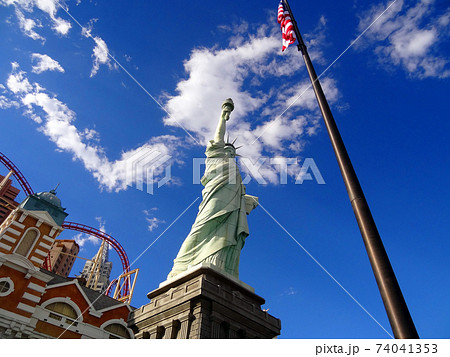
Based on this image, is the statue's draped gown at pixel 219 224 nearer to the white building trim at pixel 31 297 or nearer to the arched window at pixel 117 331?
the white building trim at pixel 31 297

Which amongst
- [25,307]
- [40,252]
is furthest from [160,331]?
[40,252]

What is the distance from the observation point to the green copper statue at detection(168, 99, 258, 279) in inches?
660

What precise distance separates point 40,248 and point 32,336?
5855 millimetres

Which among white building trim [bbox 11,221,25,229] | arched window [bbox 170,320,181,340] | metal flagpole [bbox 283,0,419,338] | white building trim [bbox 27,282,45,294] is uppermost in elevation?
white building trim [bbox 11,221,25,229]

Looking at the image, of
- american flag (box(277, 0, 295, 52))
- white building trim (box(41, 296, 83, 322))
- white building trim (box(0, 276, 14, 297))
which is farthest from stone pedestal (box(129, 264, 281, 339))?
white building trim (box(41, 296, 83, 322))

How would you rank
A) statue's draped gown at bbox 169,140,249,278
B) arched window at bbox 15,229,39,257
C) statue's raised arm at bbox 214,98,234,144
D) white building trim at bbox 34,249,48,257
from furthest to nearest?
white building trim at bbox 34,249,48,257 → arched window at bbox 15,229,39,257 → statue's raised arm at bbox 214,98,234,144 → statue's draped gown at bbox 169,140,249,278

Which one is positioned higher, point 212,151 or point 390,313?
point 212,151

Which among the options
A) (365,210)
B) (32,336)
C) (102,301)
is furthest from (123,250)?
(365,210)

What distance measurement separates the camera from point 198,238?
17.5 meters

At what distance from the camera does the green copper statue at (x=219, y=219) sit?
1677cm

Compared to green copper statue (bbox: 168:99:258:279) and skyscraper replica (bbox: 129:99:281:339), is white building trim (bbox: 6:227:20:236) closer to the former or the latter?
skyscraper replica (bbox: 129:99:281:339)

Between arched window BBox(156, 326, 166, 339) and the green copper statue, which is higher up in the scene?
the green copper statue

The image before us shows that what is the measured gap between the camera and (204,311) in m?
12.9
